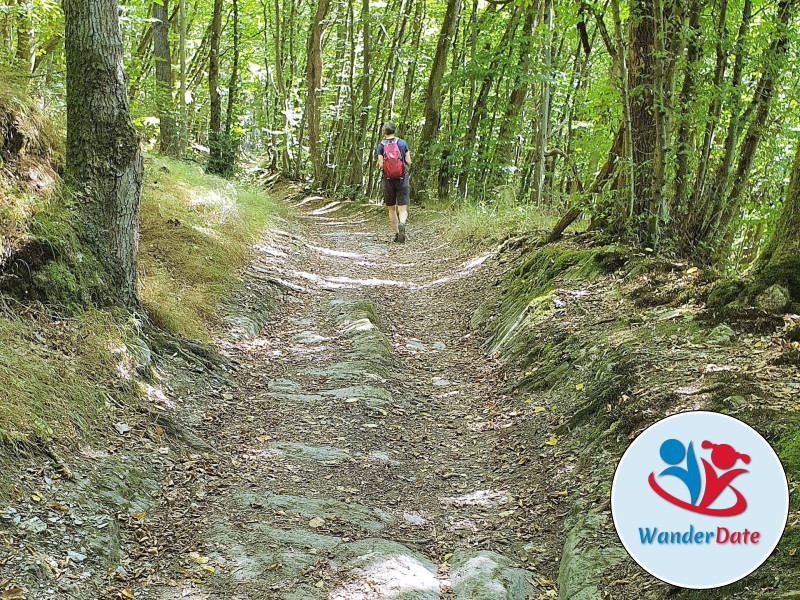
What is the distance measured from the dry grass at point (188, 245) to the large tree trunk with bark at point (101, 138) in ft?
2.42

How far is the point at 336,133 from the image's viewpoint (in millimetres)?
24203

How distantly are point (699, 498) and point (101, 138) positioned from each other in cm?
492

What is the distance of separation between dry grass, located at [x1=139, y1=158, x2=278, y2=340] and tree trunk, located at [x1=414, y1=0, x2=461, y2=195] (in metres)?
7.01

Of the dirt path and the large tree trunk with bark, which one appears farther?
the large tree trunk with bark

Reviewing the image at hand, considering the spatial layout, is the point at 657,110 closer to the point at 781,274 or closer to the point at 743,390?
the point at 781,274

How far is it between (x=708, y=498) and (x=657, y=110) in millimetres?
4697

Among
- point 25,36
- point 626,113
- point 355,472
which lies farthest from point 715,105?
point 25,36

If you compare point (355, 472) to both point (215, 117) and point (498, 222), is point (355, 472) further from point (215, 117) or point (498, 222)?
point (215, 117)

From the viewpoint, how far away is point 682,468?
3.08 meters

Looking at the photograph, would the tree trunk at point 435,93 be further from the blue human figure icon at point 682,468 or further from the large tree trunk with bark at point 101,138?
the blue human figure icon at point 682,468

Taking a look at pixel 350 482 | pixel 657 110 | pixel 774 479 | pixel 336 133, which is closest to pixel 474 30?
pixel 336 133

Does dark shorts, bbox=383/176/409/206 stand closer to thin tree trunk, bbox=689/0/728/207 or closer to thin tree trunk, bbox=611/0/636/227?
thin tree trunk, bbox=611/0/636/227

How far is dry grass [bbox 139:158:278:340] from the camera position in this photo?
6545 millimetres

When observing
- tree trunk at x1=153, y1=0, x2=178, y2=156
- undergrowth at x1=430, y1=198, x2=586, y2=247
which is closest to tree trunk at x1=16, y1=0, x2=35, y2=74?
tree trunk at x1=153, y1=0, x2=178, y2=156
